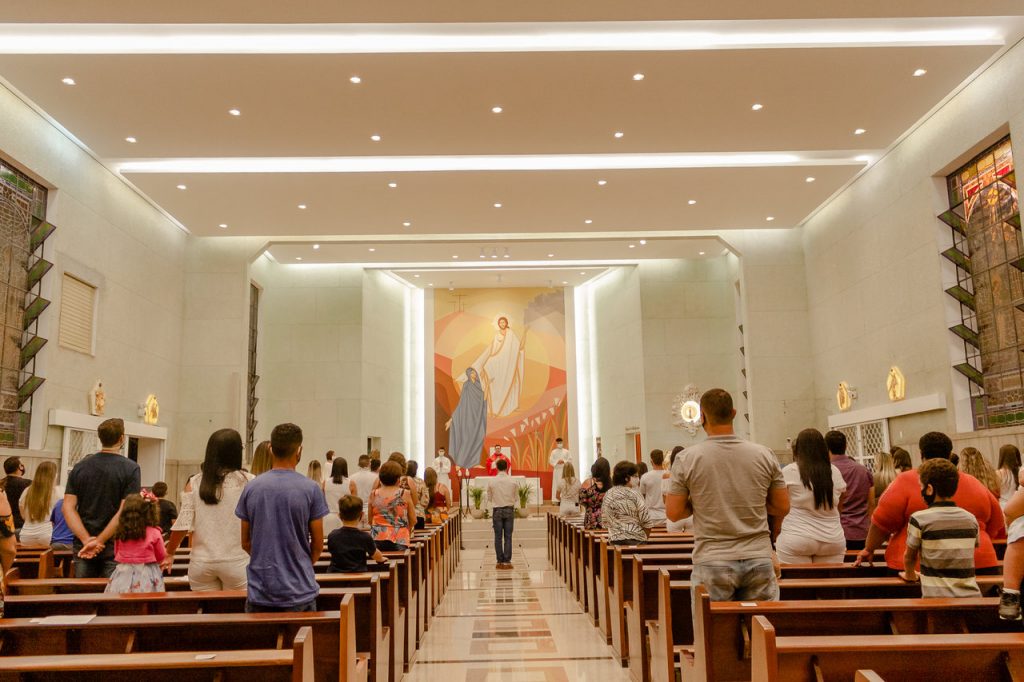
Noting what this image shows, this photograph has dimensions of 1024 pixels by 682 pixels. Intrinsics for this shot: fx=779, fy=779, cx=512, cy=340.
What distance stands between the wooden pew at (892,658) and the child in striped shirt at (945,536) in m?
0.74

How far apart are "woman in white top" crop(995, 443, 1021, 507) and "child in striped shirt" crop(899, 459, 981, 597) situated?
304 cm

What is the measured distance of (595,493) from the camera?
26.0 feet

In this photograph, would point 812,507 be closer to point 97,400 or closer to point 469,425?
point 97,400

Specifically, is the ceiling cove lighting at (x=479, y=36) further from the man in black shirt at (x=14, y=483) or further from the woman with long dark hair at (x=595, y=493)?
the woman with long dark hair at (x=595, y=493)

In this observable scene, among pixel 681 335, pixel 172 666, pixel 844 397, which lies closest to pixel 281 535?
pixel 172 666

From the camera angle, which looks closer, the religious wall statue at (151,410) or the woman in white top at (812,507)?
the woman in white top at (812,507)

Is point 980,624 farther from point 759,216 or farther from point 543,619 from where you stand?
point 759,216

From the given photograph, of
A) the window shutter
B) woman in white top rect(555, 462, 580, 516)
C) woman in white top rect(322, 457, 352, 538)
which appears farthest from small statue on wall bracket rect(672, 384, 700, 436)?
the window shutter

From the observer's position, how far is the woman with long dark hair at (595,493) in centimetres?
745

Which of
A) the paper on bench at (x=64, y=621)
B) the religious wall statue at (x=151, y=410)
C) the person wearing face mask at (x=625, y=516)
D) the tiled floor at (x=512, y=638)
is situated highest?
the religious wall statue at (x=151, y=410)

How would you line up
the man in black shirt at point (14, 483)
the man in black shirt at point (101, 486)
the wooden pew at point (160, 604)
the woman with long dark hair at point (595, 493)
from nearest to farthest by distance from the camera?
1. the wooden pew at point (160, 604)
2. the man in black shirt at point (101, 486)
3. the man in black shirt at point (14, 483)
4. the woman with long dark hair at point (595, 493)

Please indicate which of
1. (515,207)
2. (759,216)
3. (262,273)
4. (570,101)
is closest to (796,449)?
(570,101)

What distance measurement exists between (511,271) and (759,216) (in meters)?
7.07

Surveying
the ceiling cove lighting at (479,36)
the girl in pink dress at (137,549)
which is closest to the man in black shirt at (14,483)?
the girl in pink dress at (137,549)
